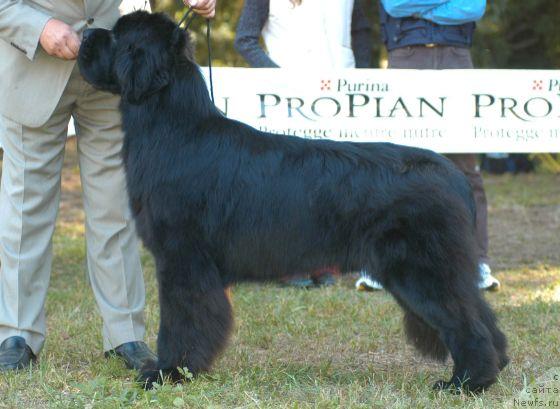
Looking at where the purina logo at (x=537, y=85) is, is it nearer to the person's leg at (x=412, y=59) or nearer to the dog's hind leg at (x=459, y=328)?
the person's leg at (x=412, y=59)

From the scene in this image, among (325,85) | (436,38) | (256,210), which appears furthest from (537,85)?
(256,210)

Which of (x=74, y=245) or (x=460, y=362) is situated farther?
(x=74, y=245)

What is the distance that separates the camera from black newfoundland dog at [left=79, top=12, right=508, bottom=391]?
3832 millimetres

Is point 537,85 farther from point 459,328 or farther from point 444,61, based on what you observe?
point 459,328

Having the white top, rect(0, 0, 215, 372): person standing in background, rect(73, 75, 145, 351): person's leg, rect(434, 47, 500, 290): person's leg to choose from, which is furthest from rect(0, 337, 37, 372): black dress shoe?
rect(434, 47, 500, 290): person's leg

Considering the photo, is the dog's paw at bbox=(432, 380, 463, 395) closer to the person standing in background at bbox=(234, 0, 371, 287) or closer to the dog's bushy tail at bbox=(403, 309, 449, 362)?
the dog's bushy tail at bbox=(403, 309, 449, 362)

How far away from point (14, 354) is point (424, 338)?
2046 mm

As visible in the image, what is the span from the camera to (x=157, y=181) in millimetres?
4039

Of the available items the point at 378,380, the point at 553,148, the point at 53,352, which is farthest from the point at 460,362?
the point at 553,148

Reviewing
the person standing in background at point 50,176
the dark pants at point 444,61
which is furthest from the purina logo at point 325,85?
the person standing in background at point 50,176

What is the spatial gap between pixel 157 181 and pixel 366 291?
9.27 ft

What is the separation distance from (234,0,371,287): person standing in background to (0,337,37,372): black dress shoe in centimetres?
245

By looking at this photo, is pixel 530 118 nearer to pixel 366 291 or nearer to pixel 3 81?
pixel 366 291

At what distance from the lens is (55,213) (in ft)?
15.3
